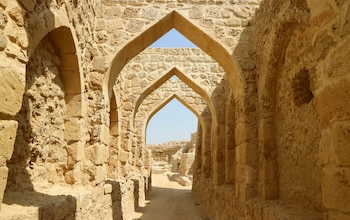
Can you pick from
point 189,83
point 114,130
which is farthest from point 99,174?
point 189,83

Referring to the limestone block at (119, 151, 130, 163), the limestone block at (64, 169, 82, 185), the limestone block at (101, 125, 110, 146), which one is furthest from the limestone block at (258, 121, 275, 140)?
the limestone block at (119, 151, 130, 163)

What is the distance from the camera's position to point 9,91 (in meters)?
1.91

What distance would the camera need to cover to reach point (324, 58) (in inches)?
71.0

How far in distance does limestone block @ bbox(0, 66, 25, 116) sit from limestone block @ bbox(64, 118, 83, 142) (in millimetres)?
2105

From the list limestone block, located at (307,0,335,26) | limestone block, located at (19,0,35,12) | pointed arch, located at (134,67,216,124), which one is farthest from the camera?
pointed arch, located at (134,67,216,124)

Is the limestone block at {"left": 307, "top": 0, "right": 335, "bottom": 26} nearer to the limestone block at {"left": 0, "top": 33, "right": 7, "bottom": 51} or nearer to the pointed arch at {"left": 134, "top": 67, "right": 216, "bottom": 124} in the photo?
the limestone block at {"left": 0, "top": 33, "right": 7, "bottom": 51}

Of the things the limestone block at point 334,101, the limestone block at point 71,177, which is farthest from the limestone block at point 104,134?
the limestone block at point 334,101

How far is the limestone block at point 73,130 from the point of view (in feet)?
13.3

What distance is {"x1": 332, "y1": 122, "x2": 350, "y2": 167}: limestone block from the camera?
5.31ft

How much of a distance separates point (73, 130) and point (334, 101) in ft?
10.7

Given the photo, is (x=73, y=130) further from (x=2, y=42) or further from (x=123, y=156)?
(x=123, y=156)

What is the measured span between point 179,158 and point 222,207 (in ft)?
44.6

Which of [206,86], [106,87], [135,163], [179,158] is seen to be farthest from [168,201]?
[179,158]

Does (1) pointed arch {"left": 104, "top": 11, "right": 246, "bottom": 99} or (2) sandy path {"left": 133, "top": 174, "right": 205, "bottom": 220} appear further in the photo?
(2) sandy path {"left": 133, "top": 174, "right": 205, "bottom": 220}
